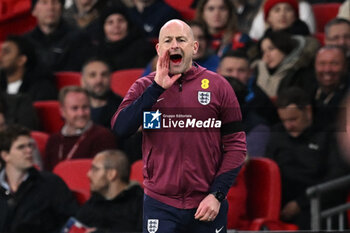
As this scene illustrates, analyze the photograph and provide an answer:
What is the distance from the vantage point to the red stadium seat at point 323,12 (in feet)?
31.0

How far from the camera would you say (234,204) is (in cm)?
661

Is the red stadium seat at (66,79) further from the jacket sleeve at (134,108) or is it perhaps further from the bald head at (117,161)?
the jacket sleeve at (134,108)

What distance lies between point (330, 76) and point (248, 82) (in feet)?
2.11

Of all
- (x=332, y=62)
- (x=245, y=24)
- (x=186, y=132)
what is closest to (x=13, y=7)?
(x=245, y=24)

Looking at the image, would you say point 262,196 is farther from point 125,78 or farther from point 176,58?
point 176,58

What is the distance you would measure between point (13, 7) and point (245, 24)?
251cm

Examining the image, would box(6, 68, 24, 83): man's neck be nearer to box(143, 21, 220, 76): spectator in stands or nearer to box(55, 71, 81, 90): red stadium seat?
box(55, 71, 81, 90): red stadium seat

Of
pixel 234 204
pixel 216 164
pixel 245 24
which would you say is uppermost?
pixel 245 24

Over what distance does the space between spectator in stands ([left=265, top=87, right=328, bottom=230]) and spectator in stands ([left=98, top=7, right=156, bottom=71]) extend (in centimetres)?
217

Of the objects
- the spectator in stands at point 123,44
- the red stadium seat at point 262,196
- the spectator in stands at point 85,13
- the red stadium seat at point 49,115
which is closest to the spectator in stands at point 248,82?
the red stadium seat at point 262,196

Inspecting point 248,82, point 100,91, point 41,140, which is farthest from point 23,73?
point 248,82

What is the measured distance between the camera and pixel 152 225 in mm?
4645

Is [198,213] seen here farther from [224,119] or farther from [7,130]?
[7,130]

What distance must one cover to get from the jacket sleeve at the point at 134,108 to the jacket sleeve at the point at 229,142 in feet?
1.23
